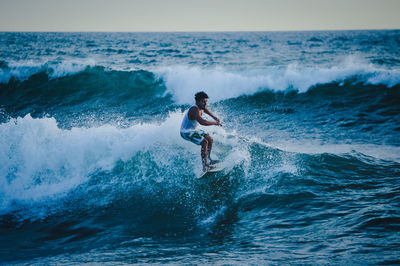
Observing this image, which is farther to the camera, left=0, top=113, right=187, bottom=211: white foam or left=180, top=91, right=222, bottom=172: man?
left=0, top=113, right=187, bottom=211: white foam

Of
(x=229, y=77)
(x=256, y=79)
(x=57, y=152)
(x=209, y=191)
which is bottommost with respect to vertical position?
(x=209, y=191)

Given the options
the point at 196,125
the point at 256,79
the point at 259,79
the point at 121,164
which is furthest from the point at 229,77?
the point at 196,125

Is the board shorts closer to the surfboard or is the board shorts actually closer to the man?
the man

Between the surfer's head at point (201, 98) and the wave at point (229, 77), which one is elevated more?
the wave at point (229, 77)

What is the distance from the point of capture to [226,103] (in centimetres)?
1591

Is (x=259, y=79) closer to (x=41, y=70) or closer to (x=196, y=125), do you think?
(x=196, y=125)

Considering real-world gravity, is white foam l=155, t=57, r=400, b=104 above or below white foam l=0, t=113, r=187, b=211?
above

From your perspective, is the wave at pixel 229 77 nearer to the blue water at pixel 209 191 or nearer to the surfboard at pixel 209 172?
the blue water at pixel 209 191

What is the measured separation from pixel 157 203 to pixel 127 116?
8.40 meters

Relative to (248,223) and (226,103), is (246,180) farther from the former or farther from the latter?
(226,103)

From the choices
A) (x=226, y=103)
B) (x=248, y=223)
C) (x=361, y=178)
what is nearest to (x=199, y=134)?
(x=248, y=223)

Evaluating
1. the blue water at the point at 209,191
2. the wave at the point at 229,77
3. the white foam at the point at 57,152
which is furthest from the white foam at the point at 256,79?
the white foam at the point at 57,152

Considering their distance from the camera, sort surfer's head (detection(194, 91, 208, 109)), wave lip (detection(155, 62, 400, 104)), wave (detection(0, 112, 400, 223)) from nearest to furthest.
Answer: surfer's head (detection(194, 91, 208, 109)) → wave (detection(0, 112, 400, 223)) → wave lip (detection(155, 62, 400, 104))

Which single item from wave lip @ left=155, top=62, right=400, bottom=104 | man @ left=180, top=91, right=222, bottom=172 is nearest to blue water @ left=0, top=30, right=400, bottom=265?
man @ left=180, top=91, right=222, bottom=172
